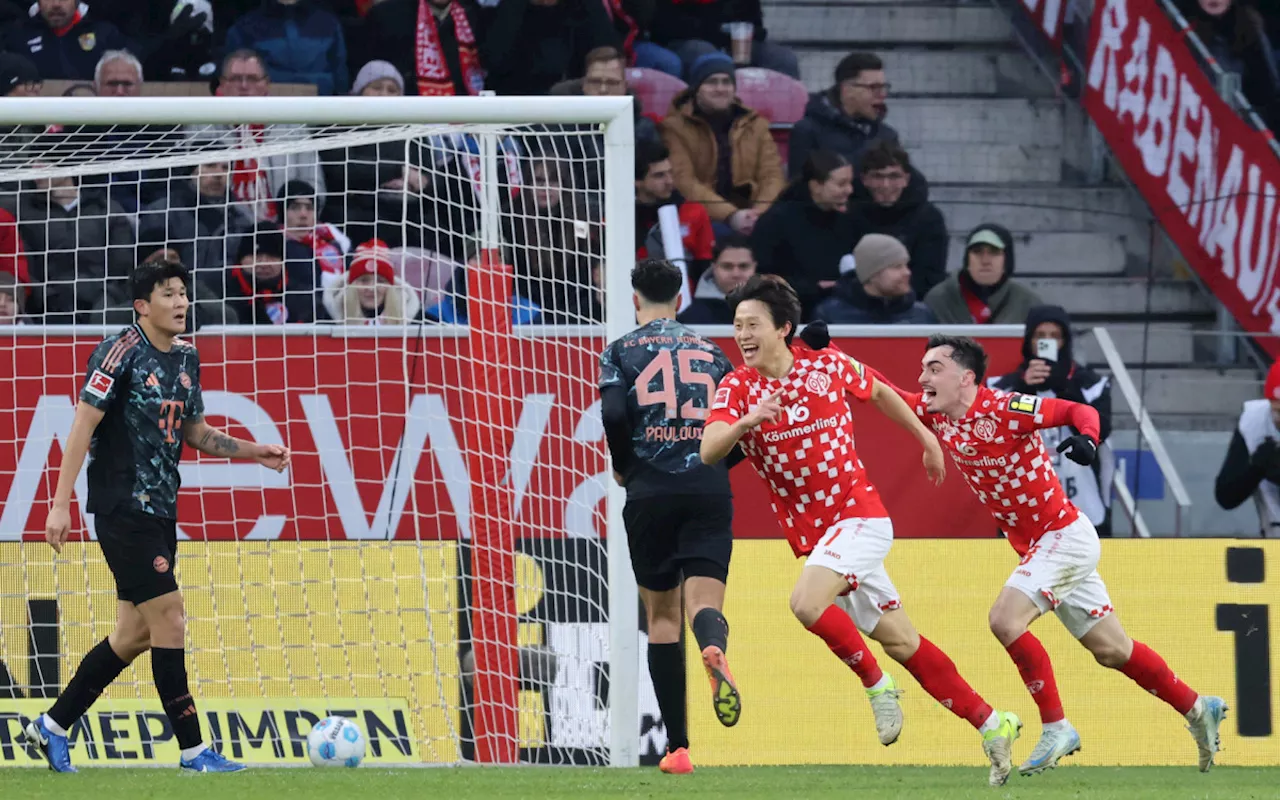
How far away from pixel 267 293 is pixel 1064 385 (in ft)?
13.3

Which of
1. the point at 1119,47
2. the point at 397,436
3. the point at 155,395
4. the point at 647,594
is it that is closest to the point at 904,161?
the point at 1119,47

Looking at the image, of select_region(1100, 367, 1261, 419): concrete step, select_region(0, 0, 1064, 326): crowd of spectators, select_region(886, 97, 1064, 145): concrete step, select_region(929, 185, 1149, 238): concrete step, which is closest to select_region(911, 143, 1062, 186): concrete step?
select_region(886, 97, 1064, 145): concrete step

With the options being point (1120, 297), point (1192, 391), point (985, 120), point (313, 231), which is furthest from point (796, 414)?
point (985, 120)

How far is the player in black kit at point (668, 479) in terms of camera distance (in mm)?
7250

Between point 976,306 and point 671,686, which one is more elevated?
point 976,306

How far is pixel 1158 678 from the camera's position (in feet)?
25.2

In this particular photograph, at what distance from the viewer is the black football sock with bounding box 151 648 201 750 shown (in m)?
7.33

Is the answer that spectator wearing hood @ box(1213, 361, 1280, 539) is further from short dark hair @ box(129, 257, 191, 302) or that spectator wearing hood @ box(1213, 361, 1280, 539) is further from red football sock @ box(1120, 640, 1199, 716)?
short dark hair @ box(129, 257, 191, 302)

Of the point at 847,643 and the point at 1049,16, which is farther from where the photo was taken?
the point at 1049,16

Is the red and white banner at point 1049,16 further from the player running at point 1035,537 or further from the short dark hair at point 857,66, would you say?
the player running at point 1035,537

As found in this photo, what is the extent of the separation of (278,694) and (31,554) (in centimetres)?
130

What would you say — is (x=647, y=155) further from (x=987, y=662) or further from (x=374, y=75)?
(x=987, y=662)

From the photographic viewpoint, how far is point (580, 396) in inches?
366

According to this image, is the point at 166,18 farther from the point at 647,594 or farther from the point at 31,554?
the point at 647,594
